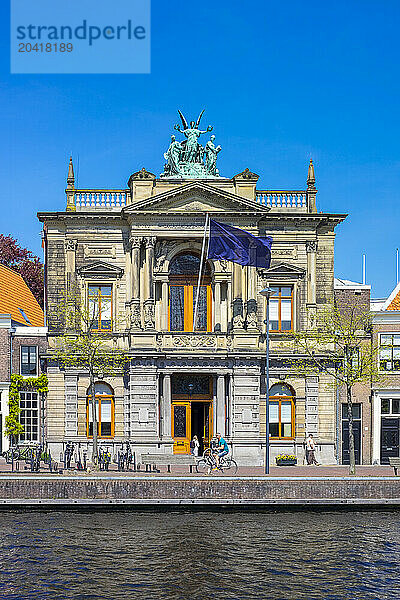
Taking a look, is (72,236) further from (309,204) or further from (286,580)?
(286,580)

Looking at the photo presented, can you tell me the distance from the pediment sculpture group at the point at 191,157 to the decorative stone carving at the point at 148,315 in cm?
830

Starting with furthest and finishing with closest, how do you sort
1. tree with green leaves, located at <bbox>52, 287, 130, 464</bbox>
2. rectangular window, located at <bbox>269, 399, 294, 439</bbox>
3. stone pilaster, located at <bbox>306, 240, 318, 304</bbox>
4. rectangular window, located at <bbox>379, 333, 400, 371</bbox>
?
rectangular window, located at <bbox>379, 333, 400, 371</bbox> → stone pilaster, located at <bbox>306, 240, 318, 304</bbox> → rectangular window, located at <bbox>269, 399, 294, 439</bbox> → tree with green leaves, located at <bbox>52, 287, 130, 464</bbox>

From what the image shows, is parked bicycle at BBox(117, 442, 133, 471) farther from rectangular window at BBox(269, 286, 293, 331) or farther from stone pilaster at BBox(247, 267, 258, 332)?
rectangular window at BBox(269, 286, 293, 331)

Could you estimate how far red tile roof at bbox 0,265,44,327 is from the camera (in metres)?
54.4

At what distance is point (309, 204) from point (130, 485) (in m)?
21.9

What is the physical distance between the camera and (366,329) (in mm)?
50375

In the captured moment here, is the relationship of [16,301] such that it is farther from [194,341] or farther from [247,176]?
[247,176]

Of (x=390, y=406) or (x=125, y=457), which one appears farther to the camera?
(x=390, y=406)

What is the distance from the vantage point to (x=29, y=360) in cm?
5059

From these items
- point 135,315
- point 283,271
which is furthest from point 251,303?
point 135,315

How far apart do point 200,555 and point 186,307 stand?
2323cm

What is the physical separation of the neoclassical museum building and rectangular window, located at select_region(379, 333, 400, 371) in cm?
368

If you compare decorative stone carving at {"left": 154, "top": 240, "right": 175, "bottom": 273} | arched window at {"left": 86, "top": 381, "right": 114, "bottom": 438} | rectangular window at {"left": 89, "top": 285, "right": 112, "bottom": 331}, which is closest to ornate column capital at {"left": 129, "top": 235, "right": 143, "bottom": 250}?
decorative stone carving at {"left": 154, "top": 240, "right": 175, "bottom": 273}

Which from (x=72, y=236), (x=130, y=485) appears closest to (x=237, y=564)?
(x=130, y=485)
